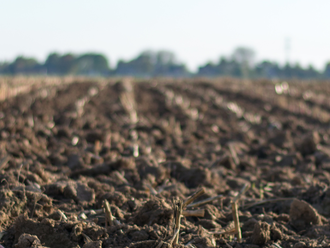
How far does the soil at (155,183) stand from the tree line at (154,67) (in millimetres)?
56917

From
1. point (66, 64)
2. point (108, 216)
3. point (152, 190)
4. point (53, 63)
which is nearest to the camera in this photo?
point (108, 216)

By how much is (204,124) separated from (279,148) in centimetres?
234

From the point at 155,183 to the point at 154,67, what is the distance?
83134 mm

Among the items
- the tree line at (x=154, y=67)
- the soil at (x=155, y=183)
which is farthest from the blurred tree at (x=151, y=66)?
the soil at (x=155, y=183)

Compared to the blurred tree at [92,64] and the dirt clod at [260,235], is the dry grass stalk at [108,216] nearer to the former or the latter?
the dirt clod at [260,235]

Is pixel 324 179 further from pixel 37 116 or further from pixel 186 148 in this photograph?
pixel 37 116

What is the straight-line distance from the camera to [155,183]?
3824 mm

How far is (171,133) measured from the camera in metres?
6.96

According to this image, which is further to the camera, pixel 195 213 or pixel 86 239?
pixel 195 213

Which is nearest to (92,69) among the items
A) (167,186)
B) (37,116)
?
(37,116)

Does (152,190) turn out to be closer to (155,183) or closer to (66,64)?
(155,183)

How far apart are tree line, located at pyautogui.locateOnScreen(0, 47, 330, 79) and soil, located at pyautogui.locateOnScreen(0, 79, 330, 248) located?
2241 inches

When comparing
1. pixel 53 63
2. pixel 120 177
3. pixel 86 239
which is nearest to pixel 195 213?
pixel 86 239

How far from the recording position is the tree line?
6480cm
